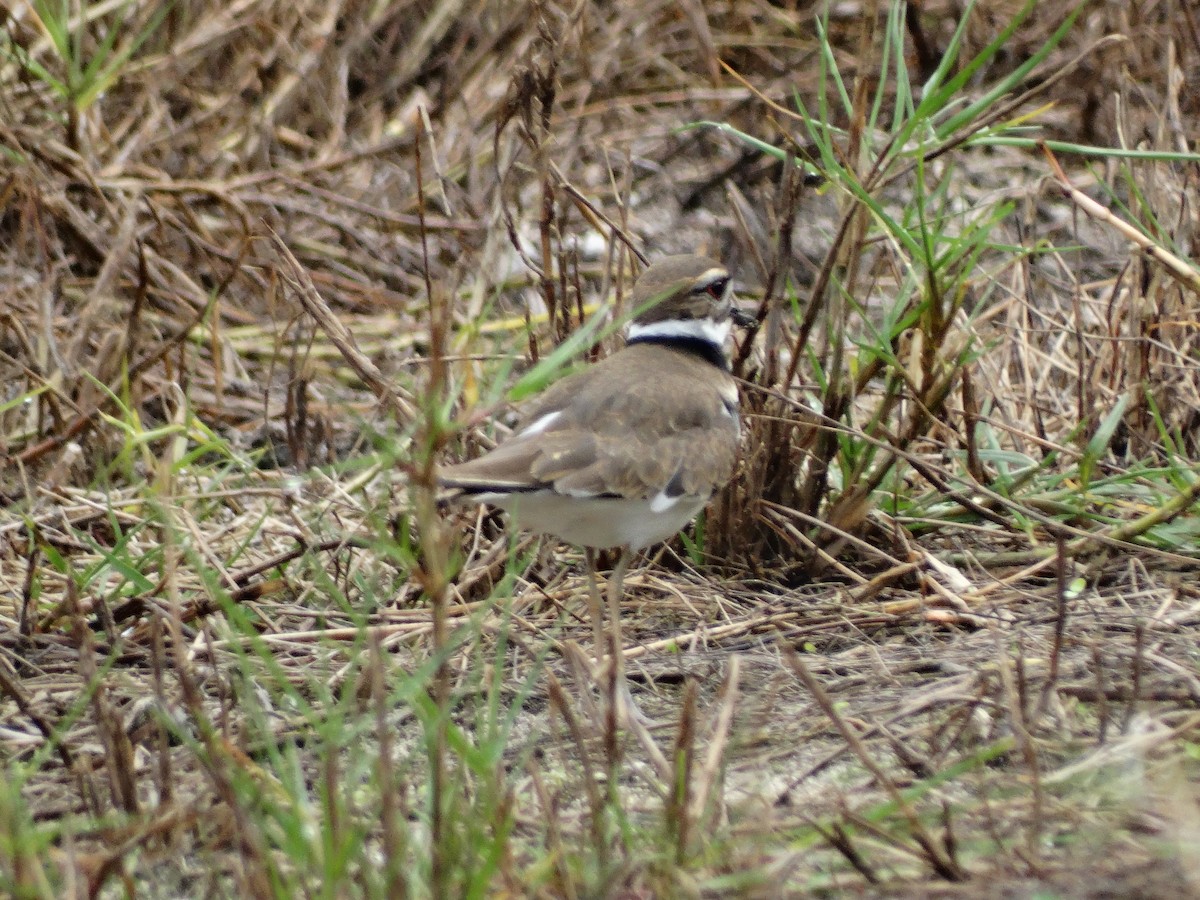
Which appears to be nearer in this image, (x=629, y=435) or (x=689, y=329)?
(x=629, y=435)

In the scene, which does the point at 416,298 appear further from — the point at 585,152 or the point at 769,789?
the point at 769,789

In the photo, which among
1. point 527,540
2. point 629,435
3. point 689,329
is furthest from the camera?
point 527,540

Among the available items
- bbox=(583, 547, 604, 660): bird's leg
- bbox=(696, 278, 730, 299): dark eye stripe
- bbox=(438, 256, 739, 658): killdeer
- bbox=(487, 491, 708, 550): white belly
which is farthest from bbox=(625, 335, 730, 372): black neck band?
bbox=(583, 547, 604, 660): bird's leg

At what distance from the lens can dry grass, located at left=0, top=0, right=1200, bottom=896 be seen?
2268mm

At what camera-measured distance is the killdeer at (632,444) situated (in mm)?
3316

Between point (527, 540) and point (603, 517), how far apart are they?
→ 0.74 m

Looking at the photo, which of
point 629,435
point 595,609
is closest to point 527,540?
point 595,609

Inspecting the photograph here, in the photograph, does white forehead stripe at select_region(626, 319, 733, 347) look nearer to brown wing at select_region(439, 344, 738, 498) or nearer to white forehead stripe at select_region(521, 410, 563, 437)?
brown wing at select_region(439, 344, 738, 498)

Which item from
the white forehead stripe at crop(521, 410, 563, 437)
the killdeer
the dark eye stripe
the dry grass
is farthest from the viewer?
the dark eye stripe

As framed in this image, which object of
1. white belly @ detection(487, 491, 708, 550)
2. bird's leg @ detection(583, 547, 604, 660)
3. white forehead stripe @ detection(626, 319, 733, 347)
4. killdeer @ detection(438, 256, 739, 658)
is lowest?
bird's leg @ detection(583, 547, 604, 660)

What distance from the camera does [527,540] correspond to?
4176 mm

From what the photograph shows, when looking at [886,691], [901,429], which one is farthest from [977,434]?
[886,691]

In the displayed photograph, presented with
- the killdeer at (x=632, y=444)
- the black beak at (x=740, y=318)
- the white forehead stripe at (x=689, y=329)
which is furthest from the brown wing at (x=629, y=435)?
the black beak at (x=740, y=318)

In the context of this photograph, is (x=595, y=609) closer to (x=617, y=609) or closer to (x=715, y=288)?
(x=617, y=609)
